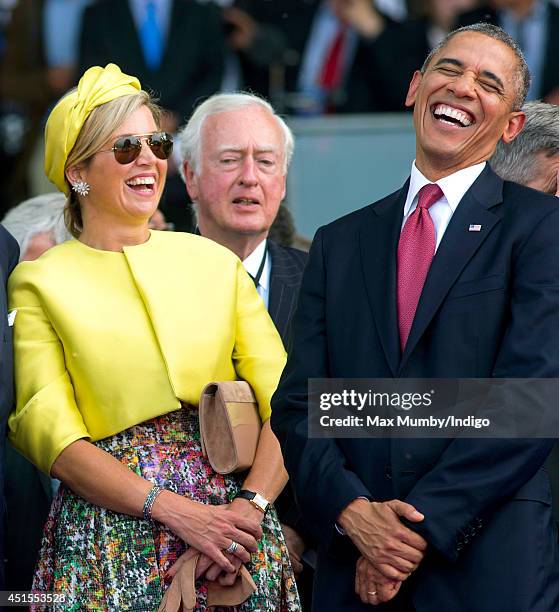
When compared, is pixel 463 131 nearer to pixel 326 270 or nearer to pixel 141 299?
pixel 326 270

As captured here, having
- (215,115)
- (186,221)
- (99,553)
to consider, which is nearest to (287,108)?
(186,221)

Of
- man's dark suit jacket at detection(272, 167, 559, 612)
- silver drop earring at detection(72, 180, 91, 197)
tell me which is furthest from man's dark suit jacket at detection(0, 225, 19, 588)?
man's dark suit jacket at detection(272, 167, 559, 612)

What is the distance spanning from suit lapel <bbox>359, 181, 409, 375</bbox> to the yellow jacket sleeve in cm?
96

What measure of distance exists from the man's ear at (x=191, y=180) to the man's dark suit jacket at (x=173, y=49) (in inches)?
83.0

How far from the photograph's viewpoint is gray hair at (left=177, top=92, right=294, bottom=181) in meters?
5.01

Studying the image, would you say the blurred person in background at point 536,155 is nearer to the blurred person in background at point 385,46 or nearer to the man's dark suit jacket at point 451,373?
the man's dark suit jacket at point 451,373

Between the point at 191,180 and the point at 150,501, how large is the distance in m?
→ 1.75

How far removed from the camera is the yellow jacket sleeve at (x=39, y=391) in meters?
3.81

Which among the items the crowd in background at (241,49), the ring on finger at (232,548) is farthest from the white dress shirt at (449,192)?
the crowd in background at (241,49)

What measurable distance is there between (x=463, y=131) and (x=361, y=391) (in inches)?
31.2

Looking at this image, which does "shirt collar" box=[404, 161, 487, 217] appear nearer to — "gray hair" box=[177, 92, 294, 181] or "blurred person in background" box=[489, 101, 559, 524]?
"blurred person in background" box=[489, 101, 559, 524]

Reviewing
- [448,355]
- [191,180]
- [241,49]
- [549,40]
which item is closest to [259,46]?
[241,49]

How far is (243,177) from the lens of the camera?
4922 mm

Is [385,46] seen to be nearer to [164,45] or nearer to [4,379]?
[164,45]
